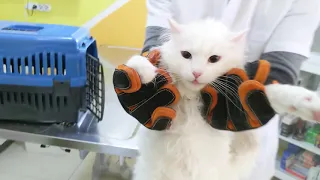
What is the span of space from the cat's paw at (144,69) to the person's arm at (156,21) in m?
0.13

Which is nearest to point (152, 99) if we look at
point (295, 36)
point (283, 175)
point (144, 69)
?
point (144, 69)

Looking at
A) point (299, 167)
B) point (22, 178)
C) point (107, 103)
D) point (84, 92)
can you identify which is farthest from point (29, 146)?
point (299, 167)

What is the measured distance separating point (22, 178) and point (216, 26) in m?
1.56

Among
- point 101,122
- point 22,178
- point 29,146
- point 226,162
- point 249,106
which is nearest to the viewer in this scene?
point 249,106

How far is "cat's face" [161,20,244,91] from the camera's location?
1.76 feet

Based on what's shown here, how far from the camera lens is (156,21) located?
716 mm

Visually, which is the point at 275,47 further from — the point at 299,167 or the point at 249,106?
the point at 299,167

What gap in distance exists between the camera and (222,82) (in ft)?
1.83

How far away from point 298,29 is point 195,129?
0.28 metres

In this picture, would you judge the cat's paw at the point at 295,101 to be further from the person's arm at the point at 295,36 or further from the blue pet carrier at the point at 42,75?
the blue pet carrier at the point at 42,75

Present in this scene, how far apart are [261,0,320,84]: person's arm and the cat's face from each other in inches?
3.6

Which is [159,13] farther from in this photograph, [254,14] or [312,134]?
[312,134]

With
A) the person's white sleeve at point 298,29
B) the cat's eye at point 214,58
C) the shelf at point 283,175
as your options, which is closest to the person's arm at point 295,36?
the person's white sleeve at point 298,29

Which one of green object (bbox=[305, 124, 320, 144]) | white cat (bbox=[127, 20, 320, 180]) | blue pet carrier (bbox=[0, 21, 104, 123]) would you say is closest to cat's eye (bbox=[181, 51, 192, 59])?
white cat (bbox=[127, 20, 320, 180])
